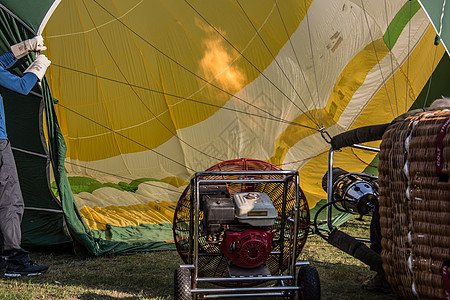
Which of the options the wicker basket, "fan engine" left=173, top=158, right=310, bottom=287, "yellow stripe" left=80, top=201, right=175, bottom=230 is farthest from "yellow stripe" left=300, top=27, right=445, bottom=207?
the wicker basket

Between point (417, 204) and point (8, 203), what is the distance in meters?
2.37

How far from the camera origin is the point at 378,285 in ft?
8.07

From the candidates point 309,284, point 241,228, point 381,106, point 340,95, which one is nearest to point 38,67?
point 241,228

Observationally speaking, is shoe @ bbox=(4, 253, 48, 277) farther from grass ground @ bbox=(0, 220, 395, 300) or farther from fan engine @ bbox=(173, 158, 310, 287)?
fan engine @ bbox=(173, 158, 310, 287)

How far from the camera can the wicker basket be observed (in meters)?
1.41

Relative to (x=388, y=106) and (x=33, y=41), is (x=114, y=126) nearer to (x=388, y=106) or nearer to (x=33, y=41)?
(x=33, y=41)

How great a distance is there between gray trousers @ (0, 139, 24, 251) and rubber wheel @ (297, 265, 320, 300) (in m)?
1.79

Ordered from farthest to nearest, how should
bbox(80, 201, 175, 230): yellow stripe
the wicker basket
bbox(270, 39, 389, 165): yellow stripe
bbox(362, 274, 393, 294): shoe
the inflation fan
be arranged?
bbox(270, 39, 389, 165): yellow stripe < bbox(80, 201, 175, 230): yellow stripe < bbox(362, 274, 393, 294): shoe < the inflation fan < the wicker basket

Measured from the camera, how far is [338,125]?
5.29 meters

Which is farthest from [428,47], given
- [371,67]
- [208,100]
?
[208,100]

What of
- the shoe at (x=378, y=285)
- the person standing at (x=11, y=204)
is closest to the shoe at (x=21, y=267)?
the person standing at (x=11, y=204)

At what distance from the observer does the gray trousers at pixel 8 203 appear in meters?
2.80

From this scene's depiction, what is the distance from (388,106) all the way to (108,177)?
3567mm

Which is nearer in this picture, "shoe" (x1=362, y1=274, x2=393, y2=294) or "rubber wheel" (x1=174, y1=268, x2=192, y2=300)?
"rubber wheel" (x1=174, y1=268, x2=192, y2=300)
